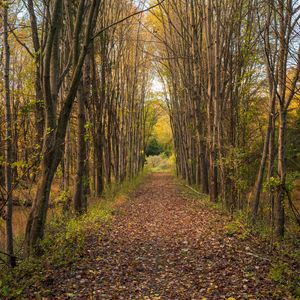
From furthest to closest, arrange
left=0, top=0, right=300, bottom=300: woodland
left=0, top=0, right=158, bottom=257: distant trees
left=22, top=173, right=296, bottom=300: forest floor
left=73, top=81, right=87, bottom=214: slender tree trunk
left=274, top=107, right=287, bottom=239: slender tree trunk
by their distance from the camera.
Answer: left=73, top=81, right=87, bottom=214: slender tree trunk
left=274, top=107, right=287, bottom=239: slender tree trunk
left=0, top=0, right=158, bottom=257: distant trees
left=0, top=0, right=300, bottom=300: woodland
left=22, top=173, right=296, bottom=300: forest floor

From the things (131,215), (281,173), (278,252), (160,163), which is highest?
(281,173)

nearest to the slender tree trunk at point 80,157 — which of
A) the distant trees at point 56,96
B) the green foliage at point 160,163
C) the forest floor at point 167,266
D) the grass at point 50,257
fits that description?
the distant trees at point 56,96

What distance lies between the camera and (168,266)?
558 cm

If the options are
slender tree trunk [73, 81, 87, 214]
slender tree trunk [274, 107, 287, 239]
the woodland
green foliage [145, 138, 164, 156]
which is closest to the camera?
the woodland

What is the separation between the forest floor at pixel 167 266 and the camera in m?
4.39

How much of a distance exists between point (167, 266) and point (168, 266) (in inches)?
0.7

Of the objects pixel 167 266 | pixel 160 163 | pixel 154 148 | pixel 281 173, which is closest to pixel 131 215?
pixel 167 266

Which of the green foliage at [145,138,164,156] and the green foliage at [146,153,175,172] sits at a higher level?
the green foliage at [145,138,164,156]

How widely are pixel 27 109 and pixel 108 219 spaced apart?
4258 millimetres

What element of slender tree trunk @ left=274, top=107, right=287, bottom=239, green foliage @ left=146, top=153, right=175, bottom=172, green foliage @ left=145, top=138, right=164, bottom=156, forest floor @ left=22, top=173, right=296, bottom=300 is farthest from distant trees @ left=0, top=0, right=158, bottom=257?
green foliage @ left=145, top=138, right=164, bottom=156

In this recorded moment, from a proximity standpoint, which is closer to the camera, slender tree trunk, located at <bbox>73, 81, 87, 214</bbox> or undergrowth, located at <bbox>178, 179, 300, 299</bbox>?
undergrowth, located at <bbox>178, 179, 300, 299</bbox>

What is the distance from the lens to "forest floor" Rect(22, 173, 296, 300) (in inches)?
173

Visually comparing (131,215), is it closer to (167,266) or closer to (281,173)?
(167,266)

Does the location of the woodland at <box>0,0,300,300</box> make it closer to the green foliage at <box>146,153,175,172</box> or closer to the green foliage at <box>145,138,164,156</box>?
the green foliage at <box>146,153,175,172</box>
